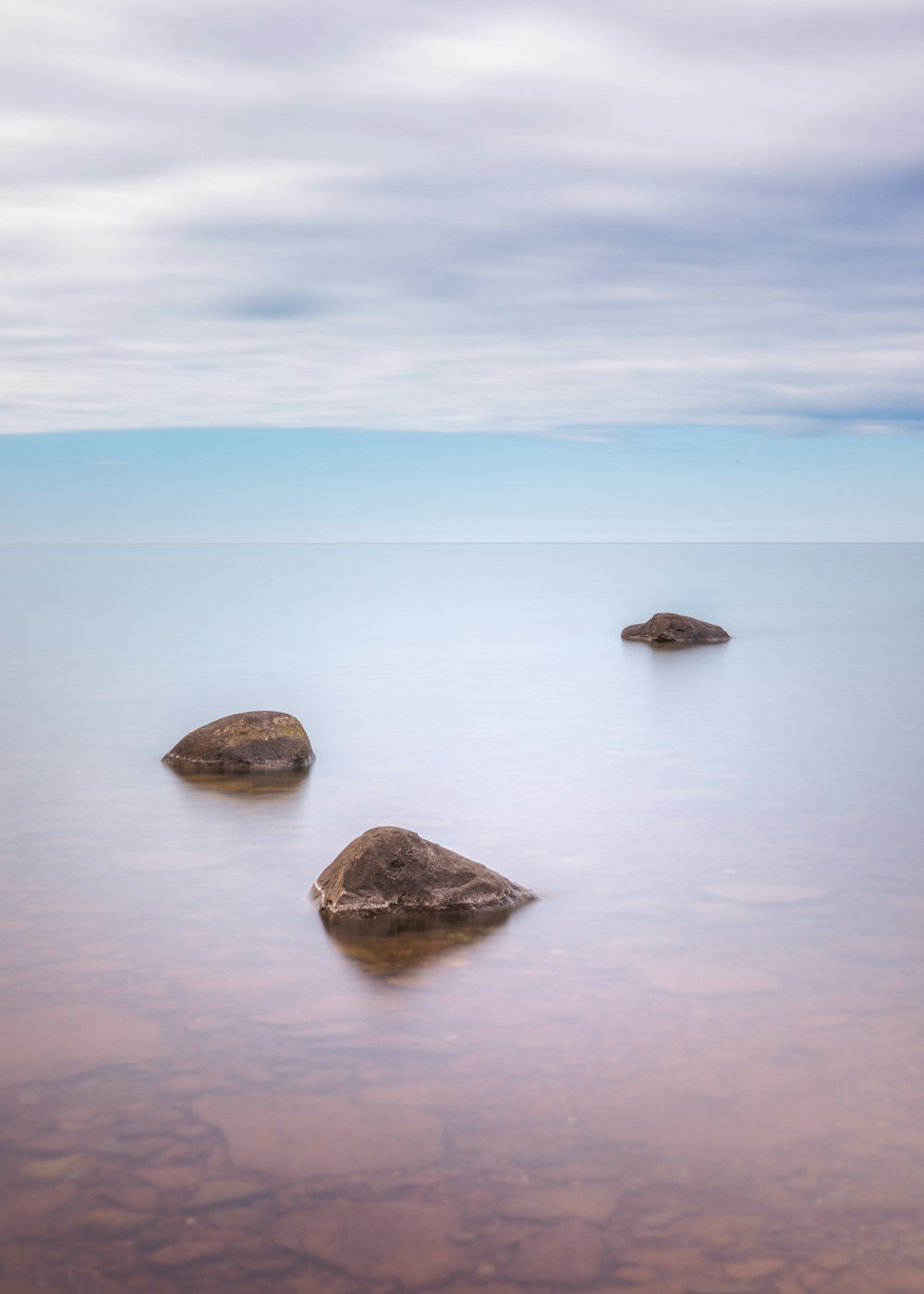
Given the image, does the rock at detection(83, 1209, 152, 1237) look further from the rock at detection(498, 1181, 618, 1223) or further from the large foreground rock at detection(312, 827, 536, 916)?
the large foreground rock at detection(312, 827, 536, 916)

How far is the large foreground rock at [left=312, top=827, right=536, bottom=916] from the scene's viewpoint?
395 inches

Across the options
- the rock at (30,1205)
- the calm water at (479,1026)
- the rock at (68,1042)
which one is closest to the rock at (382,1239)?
the calm water at (479,1026)

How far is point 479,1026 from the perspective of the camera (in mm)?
8016

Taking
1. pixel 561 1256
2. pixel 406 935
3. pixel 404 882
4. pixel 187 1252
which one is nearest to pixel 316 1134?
pixel 187 1252

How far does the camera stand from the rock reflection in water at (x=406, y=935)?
9.15 m

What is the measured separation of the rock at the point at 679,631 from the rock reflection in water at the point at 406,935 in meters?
23.5

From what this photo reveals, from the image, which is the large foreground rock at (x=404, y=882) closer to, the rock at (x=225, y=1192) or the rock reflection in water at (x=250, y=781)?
the rock at (x=225, y=1192)

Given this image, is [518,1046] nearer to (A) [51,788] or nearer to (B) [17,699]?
(A) [51,788]

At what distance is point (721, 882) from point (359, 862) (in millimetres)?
Result: 3150

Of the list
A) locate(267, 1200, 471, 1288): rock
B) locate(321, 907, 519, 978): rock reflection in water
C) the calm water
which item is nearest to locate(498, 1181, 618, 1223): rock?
the calm water

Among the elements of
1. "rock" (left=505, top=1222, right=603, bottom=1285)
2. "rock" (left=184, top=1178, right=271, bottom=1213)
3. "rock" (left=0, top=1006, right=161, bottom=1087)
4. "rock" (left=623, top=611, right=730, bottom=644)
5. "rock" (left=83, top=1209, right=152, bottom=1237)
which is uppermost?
"rock" (left=623, top=611, right=730, bottom=644)

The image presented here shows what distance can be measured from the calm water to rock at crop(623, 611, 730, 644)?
45.3 ft

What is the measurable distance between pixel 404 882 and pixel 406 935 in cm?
53

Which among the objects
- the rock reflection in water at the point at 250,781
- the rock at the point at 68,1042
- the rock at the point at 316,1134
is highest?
the rock reflection in water at the point at 250,781
